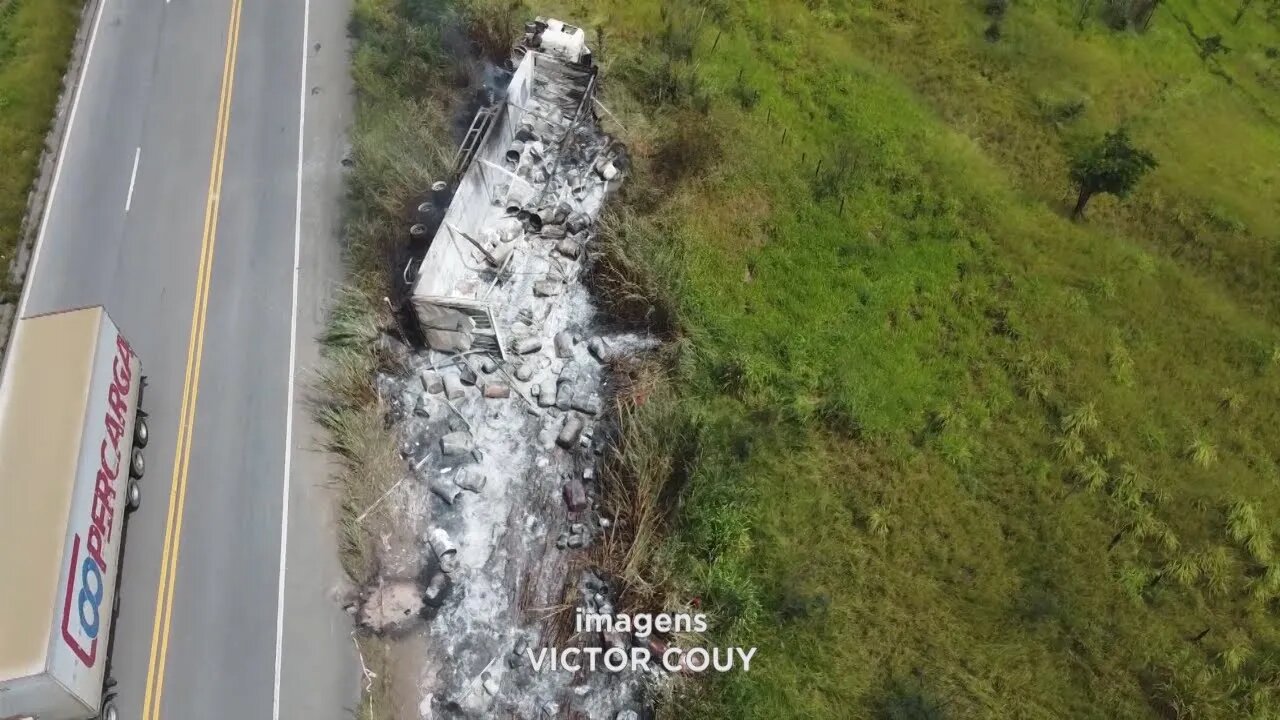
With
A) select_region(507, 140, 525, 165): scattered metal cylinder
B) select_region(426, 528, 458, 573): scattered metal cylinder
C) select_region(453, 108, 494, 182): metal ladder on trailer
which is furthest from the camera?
select_region(507, 140, 525, 165): scattered metal cylinder

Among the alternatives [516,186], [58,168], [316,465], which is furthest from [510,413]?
[58,168]

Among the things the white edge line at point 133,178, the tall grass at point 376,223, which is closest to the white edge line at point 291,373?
the tall grass at point 376,223

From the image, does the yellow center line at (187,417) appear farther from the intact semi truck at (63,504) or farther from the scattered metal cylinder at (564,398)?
the scattered metal cylinder at (564,398)

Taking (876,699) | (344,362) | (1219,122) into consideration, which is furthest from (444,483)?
(1219,122)

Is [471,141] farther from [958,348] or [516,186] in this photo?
[958,348]

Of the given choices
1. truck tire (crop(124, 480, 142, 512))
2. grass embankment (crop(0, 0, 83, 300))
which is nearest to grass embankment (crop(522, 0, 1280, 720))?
truck tire (crop(124, 480, 142, 512))

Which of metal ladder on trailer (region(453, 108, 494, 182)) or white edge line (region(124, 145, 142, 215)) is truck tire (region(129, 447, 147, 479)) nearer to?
white edge line (region(124, 145, 142, 215))

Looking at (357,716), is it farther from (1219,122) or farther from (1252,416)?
(1219,122)
